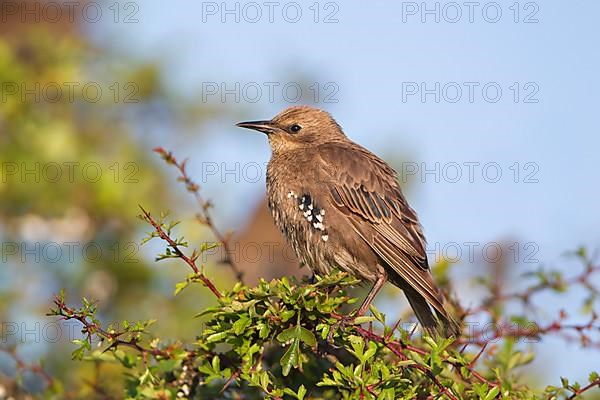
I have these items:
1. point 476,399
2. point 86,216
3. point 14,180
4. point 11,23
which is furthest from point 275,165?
point 11,23

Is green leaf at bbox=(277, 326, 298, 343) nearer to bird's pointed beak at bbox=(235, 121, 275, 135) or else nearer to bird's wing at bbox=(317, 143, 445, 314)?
bird's wing at bbox=(317, 143, 445, 314)

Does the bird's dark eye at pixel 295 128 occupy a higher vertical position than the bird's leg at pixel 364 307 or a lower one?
higher

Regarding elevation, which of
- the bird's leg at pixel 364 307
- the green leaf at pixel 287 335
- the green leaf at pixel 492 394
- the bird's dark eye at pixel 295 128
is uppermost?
the bird's dark eye at pixel 295 128

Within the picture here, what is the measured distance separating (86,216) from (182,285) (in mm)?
2709

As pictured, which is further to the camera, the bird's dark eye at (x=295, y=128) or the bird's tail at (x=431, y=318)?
the bird's dark eye at (x=295, y=128)

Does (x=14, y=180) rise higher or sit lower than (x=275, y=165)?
lower

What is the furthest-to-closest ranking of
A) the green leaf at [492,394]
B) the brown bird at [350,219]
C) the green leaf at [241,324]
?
1. the brown bird at [350,219]
2. the green leaf at [241,324]
3. the green leaf at [492,394]

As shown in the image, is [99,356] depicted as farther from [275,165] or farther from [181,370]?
[275,165]

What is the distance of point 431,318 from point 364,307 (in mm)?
458

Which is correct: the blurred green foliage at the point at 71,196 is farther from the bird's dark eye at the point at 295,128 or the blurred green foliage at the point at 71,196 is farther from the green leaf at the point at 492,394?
the green leaf at the point at 492,394

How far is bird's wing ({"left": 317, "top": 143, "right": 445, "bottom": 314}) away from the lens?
5.51 m

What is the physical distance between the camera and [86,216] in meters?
6.31

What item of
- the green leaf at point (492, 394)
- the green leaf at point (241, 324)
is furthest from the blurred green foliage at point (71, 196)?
the green leaf at point (492, 394)

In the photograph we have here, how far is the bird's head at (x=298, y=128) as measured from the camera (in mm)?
6383
